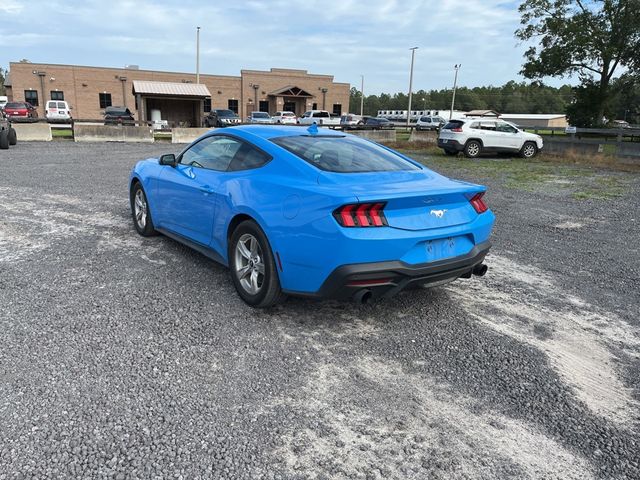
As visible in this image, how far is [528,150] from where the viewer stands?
826 inches

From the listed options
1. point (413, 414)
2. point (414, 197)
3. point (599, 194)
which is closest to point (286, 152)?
point (414, 197)

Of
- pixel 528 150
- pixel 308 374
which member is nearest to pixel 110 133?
pixel 528 150

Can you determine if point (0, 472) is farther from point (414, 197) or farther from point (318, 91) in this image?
point (318, 91)

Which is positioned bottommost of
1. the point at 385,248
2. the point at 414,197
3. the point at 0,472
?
the point at 0,472

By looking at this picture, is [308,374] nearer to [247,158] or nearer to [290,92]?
[247,158]

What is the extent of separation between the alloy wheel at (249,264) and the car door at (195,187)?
53 centimetres

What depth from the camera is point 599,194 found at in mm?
11289

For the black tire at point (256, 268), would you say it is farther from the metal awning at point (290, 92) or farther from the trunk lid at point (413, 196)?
the metal awning at point (290, 92)

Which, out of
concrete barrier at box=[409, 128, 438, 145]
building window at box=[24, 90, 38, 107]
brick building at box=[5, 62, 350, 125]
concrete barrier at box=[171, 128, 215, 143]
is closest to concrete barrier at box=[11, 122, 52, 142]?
concrete barrier at box=[171, 128, 215, 143]

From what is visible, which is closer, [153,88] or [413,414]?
[413,414]

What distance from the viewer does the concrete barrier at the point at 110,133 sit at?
23719 mm

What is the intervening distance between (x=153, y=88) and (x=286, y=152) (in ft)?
131

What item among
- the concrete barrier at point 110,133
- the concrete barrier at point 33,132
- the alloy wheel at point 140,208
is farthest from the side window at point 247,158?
the concrete barrier at point 110,133

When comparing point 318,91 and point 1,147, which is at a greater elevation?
point 318,91
